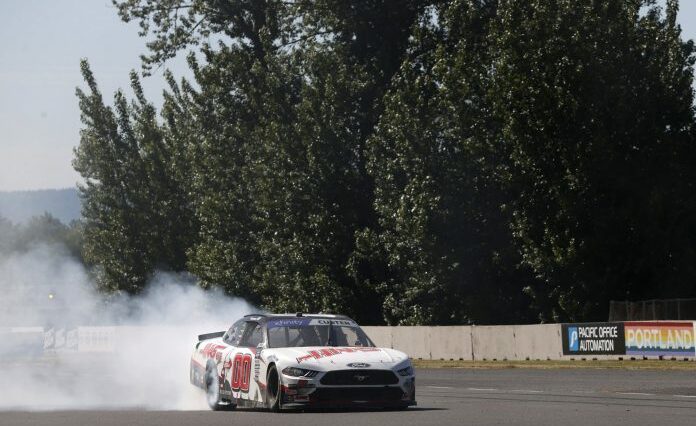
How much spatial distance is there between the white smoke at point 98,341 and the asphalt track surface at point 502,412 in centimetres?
346

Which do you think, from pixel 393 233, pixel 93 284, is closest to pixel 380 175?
pixel 393 233

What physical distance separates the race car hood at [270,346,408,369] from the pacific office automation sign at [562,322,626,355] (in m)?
20.2

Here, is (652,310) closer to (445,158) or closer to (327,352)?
(445,158)

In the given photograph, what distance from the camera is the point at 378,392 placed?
1692 centimetres

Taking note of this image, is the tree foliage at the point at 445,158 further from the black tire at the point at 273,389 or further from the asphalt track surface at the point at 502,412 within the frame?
the black tire at the point at 273,389

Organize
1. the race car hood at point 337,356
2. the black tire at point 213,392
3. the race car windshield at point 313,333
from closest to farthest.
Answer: the race car hood at point 337,356, the race car windshield at point 313,333, the black tire at point 213,392

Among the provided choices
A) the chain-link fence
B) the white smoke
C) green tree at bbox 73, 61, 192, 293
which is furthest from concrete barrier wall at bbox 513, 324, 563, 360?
green tree at bbox 73, 61, 192, 293

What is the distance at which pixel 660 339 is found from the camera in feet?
114

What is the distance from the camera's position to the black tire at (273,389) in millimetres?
17219

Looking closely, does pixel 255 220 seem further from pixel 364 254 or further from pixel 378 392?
pixel 378 392

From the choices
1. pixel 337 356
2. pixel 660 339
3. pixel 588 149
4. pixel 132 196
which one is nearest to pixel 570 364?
pixel 660 339

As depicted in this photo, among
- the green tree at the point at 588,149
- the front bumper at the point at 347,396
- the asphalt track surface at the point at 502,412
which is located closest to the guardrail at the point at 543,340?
the green tree at the point at 588,149

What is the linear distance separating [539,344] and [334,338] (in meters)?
22.5

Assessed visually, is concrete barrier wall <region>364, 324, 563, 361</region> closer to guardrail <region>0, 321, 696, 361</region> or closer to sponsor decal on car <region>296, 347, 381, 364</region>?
guardrail <region>0, 321, 696, 361</region>
